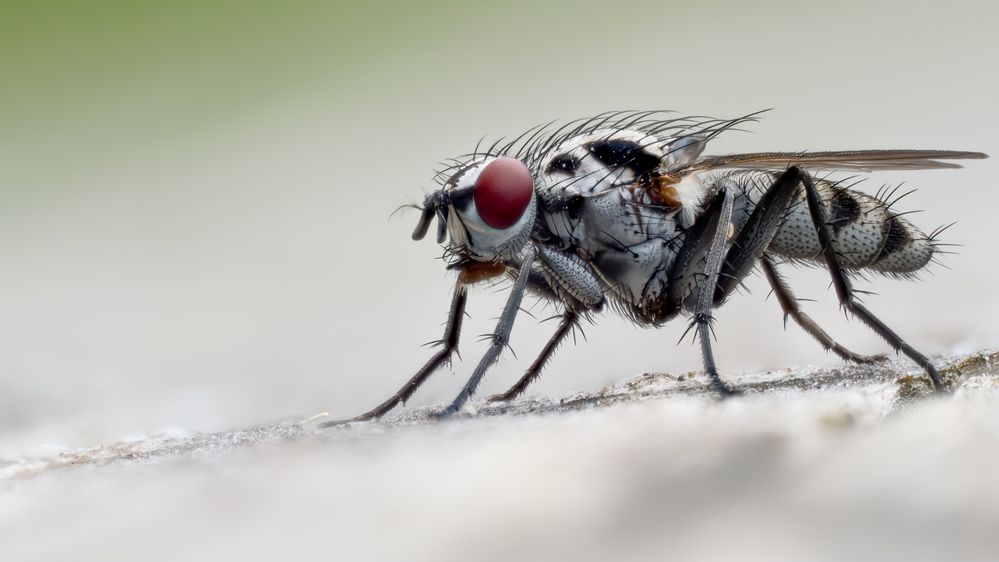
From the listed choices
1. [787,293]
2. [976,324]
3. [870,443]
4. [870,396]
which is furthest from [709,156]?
[870,443]

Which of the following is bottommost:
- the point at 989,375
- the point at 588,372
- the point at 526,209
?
the point at 588,372

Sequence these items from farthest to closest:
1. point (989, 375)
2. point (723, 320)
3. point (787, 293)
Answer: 1. point (723, 320)
2. point (787, 293)
3. point (989, 375)

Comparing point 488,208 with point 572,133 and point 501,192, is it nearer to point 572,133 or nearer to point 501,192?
point 501,192

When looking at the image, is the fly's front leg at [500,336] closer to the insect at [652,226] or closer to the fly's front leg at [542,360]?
the insect at [652,226]

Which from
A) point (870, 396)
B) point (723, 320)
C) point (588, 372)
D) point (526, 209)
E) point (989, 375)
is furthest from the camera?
point (723, 320)

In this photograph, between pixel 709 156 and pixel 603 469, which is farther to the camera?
pixel 709 156

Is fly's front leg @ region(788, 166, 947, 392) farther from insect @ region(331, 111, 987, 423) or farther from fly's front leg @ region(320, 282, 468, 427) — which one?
fly's front leg @ region(320, 282, 468, 427)

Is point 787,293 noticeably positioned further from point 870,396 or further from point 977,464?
point 977,464

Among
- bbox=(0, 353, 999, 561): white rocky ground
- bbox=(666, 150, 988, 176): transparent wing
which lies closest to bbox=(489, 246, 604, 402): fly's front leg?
bbox=(666, 150, 988, 176): transparent wing
